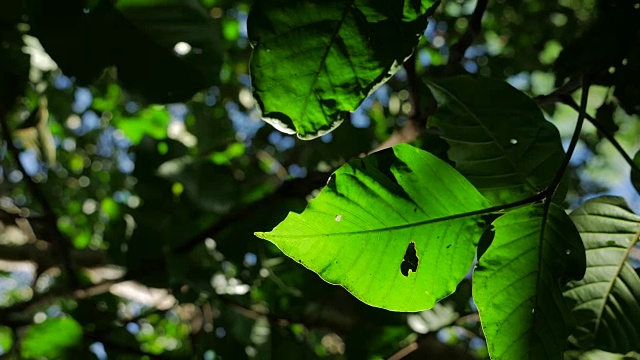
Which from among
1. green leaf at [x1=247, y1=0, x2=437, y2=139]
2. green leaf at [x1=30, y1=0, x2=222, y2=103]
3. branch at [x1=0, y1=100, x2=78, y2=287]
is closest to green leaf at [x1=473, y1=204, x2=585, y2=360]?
green leaf at [x1=247, y1=0, x2=437, y2=139]

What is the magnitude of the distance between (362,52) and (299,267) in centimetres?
79

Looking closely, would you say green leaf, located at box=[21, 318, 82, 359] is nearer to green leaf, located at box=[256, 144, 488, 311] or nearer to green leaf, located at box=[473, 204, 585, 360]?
green leaf, located at box=[256, 144, 488, 311]

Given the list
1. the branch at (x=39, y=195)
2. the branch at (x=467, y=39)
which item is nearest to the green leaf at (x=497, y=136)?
the branch at (x=467, y=39)

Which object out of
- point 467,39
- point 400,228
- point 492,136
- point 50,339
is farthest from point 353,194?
point 50,339

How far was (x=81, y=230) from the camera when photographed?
2.74m

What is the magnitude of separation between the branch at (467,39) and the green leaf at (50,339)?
885 mm

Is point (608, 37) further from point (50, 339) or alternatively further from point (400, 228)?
point (50, 339)

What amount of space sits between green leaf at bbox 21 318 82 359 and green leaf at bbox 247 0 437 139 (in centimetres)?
85

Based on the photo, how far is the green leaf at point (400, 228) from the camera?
0.60m

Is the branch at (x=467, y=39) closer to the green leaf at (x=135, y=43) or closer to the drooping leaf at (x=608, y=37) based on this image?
the drooping leaf at (x=608, y=37)

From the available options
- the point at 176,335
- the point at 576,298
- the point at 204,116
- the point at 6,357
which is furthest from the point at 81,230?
the point at 576,298

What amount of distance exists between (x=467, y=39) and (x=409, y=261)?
1.21ft

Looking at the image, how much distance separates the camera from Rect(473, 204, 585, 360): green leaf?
0.60 m

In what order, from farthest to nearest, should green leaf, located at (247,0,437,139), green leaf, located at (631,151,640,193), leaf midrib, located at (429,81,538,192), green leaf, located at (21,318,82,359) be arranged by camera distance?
green leaf, located at (21,318,82,359) → green leaf, located at (631,151,640,193) → leaf midrib, located at (429,81,538,192) → green leaf, located at (247,0,437,139)
